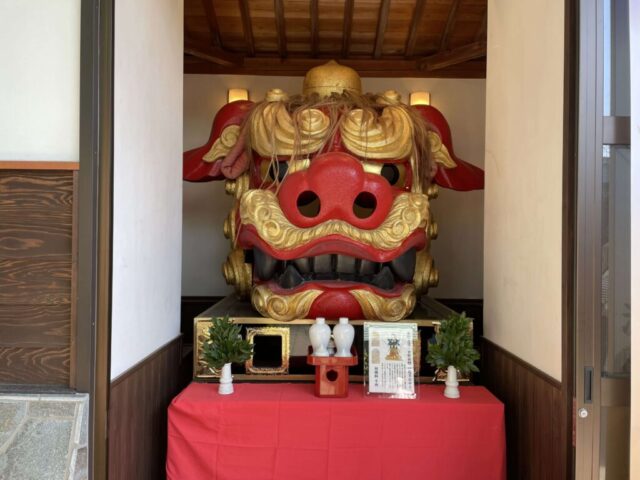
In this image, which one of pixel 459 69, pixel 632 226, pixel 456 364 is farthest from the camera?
pixel 459 69

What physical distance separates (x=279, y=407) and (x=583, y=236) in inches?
54.4

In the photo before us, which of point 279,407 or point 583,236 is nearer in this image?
point 583,236

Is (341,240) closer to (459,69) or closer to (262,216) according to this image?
(262,216)

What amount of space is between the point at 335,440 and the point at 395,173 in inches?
57.6

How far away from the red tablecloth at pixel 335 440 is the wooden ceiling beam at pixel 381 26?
2567 millimetres

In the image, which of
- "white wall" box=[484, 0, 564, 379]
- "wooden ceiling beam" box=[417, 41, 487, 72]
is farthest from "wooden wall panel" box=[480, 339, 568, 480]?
"wooden ceiling beam" box=[417, 41, 487, 72]

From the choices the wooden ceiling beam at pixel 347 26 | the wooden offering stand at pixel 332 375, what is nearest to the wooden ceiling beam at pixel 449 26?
the wooden ceiling beam at pixel 347 26

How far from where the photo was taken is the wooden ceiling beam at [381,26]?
142 inches

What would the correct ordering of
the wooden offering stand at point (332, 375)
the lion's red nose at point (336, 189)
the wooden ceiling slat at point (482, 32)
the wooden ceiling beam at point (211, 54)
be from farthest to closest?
the wooden ceiling beam at point (211, 54) → the wooden ceiling slat at point (482, 32) → the lion's red nose at point (336, 189) → the wooden offering stand at point (332, 375)

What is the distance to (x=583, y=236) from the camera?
1.79m

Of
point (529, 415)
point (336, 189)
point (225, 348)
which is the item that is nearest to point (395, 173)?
point (336, 189)

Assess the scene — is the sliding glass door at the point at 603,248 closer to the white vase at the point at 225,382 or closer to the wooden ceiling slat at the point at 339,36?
the white vase at the point at 225,382

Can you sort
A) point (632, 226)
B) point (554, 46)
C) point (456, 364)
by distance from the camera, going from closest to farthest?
point (632, 226) → point (554, 46) → point (456, 364)

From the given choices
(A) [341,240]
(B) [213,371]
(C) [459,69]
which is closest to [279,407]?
(B) [213,371]
